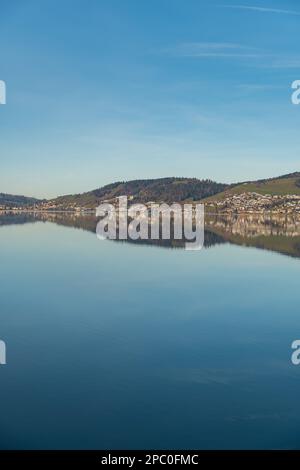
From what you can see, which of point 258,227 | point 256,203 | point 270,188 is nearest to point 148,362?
point 258,227

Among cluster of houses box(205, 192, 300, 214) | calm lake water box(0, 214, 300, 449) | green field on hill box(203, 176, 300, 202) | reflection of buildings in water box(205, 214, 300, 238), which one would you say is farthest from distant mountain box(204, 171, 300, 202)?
calm lake water box(0, 214, 300, 449)

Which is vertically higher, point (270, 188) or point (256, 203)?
point (270, 188)

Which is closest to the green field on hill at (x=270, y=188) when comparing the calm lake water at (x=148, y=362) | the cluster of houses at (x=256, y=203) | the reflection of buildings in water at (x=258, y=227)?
the cluster of houses at (x=256, y=203)

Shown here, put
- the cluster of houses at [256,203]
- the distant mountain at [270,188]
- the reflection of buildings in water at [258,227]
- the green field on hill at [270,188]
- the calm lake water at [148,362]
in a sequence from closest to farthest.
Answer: the calm lake water at [148,362]
the reflection of buildings in water at [258,227]
the cluster of houses at [256,203]
the distant mountain at [270,188]
the green field on hill at [270,188]

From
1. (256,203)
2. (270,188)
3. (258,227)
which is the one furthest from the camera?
(270,188)

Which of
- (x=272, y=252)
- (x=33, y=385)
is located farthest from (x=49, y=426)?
(x=272, y=252)

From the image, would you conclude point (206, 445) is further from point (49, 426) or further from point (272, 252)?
point (272, 252)

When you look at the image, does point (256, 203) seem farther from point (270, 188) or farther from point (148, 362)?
point (148, 362)

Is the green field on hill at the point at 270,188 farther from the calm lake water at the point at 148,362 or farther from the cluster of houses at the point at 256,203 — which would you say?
the calm lake water at the point at 148,362
